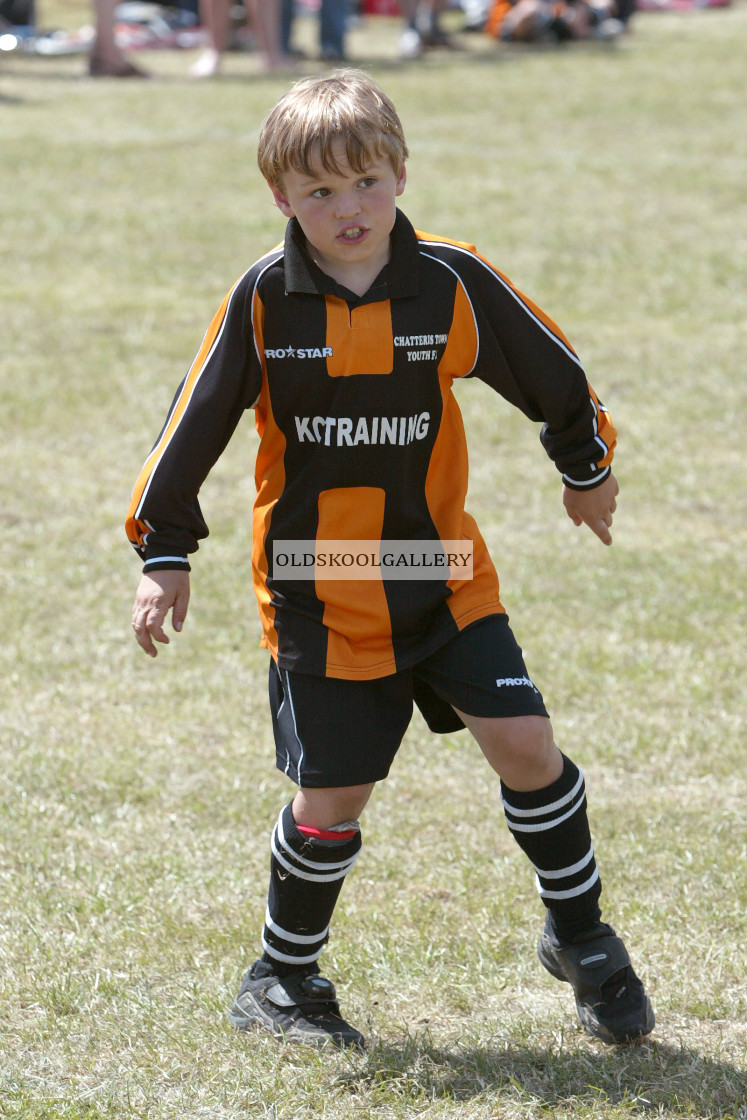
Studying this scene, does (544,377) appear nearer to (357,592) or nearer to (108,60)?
(357,592)

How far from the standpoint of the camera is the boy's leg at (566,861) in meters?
2.64

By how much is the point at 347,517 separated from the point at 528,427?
4062 mm

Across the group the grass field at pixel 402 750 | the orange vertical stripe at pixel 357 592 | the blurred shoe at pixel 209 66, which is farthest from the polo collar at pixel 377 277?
the blurred shoe at pixel 209 66

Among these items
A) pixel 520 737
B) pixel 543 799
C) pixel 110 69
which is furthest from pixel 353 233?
pixel 110 69

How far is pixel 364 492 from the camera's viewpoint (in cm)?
264

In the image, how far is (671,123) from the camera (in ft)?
41.3

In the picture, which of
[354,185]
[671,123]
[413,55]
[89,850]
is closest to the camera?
[354,185]

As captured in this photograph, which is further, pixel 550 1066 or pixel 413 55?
pixel 413 55

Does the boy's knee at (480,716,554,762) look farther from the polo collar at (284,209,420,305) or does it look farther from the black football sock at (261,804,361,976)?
the polo collar at (284,209,420,305)

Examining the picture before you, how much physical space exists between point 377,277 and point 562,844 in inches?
42.5

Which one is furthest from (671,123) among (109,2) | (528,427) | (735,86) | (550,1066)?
(550,1066)

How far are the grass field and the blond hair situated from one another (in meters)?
1.61

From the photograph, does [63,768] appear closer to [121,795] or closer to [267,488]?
[121,795]

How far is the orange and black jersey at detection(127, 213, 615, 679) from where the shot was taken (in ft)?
8.43
